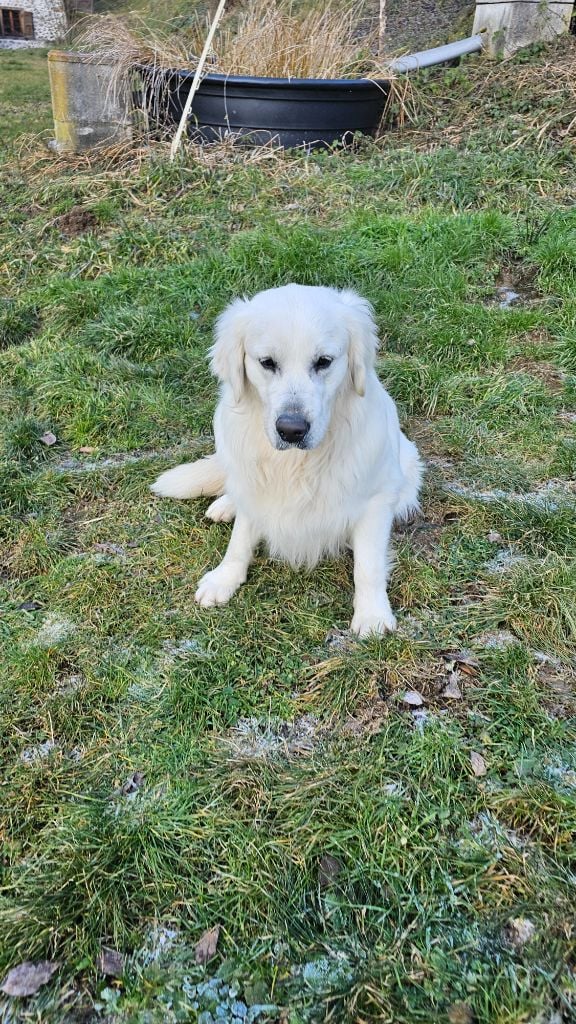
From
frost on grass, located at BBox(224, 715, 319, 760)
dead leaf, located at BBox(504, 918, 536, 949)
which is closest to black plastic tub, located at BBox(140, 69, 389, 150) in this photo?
frost on grass, located at BBox(224, 715, 319, 760)

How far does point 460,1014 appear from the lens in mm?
1292

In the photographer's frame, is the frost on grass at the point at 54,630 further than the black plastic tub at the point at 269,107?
No

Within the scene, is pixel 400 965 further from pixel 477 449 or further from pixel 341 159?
pixel 341 159

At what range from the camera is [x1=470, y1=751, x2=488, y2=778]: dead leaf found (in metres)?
1.76

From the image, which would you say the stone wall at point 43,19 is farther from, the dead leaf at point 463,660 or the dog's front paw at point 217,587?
the dead leaf at point 463,660

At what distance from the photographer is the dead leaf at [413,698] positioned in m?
1.96

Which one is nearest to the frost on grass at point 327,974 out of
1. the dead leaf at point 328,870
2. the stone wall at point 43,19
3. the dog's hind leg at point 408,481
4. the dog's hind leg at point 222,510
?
the dead leaf at point 328,870

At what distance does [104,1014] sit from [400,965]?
60 cm

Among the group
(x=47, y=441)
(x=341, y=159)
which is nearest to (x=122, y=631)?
(x=47, y=441)

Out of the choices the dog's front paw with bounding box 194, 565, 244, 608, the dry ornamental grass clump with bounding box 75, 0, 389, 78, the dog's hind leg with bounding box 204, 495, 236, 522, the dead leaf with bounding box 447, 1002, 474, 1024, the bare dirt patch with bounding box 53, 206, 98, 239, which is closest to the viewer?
the dead leaf with bounding box 447, 1002, 474, 1024

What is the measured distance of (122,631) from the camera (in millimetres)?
2309

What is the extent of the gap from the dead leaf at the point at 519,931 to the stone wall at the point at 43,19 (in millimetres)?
15596

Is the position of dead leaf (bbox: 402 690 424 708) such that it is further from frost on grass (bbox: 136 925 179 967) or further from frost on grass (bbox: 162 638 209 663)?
frost on grass (bbox: 136 925 179 967)

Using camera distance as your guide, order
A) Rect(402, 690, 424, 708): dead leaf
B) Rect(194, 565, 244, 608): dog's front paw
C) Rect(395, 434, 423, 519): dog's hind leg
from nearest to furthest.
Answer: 1. Rect(402, 690, 424, 708): dead leaf
2. Rect(194, 565, 244, 608): dog's front paw
3. Rect(395, 434, 423, 519): dog's hind leg
